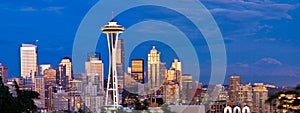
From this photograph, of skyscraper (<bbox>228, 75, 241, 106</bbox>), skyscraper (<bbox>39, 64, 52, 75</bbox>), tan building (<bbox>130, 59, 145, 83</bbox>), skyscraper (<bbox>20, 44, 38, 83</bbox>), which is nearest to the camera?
skyscraper (<bbox>228, 75, 241, 106</bbox>)

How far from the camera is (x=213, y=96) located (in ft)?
45.9

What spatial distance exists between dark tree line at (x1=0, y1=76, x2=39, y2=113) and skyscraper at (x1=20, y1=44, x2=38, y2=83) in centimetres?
1423

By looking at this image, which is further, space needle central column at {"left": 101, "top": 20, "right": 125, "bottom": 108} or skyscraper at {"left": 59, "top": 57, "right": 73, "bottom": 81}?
space needle central column at {"left": 101, "top": 20, "right": 125, "bottom": 108}

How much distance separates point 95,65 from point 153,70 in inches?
122

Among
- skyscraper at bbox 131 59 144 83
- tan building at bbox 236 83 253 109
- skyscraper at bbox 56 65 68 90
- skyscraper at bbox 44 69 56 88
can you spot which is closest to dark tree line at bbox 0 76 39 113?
tan building at bbox 236 83 253 109

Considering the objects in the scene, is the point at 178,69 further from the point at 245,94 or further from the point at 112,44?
the point at 112,44

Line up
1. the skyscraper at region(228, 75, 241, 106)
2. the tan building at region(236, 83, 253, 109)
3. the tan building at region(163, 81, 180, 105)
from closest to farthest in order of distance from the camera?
1. the tan building at region(236, 83, 253, 109)
2. the skyscraper at region(228, 75, 241, 106)
3. the tan building at region(163, 81, 180, 105)

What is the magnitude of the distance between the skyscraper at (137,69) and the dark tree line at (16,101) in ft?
43.3

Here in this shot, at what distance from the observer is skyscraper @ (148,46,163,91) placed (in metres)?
19.4

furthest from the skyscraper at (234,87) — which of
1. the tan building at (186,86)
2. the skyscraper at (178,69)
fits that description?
the skyscraper at (178,69)

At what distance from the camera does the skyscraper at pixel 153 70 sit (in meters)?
19.4

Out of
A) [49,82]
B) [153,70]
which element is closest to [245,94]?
[153,70]

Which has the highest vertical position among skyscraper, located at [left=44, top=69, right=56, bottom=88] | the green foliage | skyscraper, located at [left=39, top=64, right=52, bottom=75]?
skyscraper, located at [left=39, top=64, right=52, bottom=75]

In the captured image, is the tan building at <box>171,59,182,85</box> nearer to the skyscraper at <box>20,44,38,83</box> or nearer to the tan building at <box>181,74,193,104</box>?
the tan building at <box>181,74,193,104</box>
